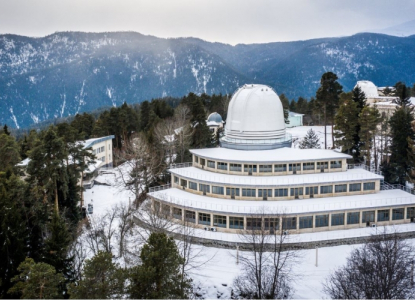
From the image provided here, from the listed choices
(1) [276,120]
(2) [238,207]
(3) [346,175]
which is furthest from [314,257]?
(1) [276,120]

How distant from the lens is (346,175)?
42.3 metres

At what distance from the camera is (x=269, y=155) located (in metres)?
44.5

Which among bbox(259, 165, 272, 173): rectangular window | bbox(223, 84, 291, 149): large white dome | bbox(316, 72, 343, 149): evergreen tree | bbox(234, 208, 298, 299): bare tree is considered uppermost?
bbox(316, 72, 343, 149): evergreen tree

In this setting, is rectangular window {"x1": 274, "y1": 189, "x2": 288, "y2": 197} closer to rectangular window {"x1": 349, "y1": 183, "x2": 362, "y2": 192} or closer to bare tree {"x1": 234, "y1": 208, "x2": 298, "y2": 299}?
bare tree {"x1": 234, "y1": 208, "x2": 298, "y2": 299}

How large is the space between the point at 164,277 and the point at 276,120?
1215 inches

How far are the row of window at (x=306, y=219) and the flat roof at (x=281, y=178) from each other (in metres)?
3.89

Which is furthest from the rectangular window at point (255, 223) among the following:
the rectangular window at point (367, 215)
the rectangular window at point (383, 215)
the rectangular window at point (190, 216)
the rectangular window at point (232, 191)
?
the rectangular window at point (383, 215)

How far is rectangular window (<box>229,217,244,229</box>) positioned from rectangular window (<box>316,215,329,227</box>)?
7.00m

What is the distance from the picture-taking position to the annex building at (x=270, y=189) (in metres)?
37.5

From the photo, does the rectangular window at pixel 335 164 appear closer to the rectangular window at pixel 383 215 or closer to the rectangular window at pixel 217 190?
the rectangular window at pixel 383 215

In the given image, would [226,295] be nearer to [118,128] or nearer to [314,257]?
[314,257]

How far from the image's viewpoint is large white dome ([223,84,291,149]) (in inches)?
1885

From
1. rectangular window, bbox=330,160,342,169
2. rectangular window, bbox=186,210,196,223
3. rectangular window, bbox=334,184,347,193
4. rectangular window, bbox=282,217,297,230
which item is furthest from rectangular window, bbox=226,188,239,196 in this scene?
rectangular window, bbox=330,160,342,169

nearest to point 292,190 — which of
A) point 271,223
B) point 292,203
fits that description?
point 292,203
